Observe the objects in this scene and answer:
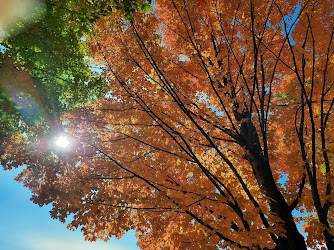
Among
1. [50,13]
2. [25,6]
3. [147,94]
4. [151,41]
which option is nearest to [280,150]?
[147,94]

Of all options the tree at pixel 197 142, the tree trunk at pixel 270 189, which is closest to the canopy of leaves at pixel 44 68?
the tree at pixel 197 142

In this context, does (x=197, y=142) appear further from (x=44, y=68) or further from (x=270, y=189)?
(x=44, y=68)

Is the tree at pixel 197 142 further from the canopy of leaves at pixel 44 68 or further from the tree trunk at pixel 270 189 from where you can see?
the canopy of leaves at pixel 44 68

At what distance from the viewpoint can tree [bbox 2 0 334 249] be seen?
267 cm

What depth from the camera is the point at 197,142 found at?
13.0ft

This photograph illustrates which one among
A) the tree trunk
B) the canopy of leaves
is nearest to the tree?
the tree trunk

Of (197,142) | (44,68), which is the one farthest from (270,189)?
(44,68)

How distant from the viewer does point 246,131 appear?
380 centimetres

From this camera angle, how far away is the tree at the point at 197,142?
267 centimetres

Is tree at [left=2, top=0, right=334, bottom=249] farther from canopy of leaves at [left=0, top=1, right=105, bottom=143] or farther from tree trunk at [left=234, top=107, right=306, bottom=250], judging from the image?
canopy of leaves at [left=0, top=1, right=105, bottom=143]

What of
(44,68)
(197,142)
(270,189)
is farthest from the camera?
Answer: (44,68)

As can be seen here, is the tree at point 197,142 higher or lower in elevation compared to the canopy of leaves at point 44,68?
lower

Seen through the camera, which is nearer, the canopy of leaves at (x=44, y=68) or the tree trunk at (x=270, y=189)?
the tree trunk at (x=270, y=189)

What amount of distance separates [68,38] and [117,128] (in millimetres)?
3457
